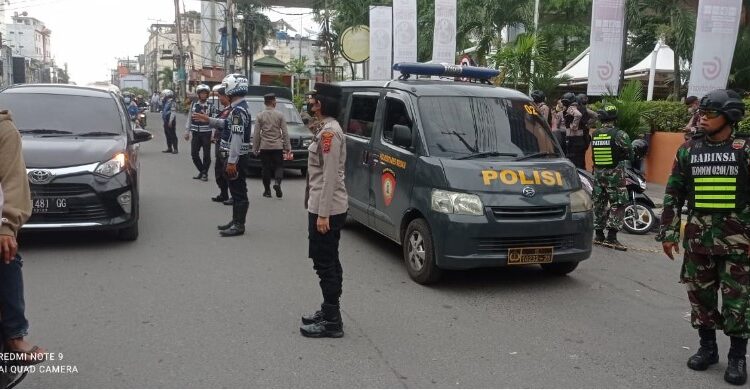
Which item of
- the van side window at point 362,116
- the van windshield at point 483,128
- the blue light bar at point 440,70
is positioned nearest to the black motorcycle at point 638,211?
the blue light bar at point 440,70

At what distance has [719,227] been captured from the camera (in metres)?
4.05

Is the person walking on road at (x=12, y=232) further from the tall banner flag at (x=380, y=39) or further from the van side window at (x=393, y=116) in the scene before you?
the tall banner flag at (x=380, y=39)

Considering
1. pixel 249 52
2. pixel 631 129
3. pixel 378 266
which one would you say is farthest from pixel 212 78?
pixel 378 266

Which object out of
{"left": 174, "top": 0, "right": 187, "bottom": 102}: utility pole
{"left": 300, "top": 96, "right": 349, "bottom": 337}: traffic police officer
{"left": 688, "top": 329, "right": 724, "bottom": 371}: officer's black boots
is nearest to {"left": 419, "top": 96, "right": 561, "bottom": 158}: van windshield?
{"left": 300, "top": 96, "right": 349, "bottom": 337}: traffic police officer

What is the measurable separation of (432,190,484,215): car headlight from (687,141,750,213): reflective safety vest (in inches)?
74.5

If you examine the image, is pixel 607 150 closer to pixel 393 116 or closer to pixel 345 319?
pixel 393 116

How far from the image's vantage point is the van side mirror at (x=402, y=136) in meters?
6.25

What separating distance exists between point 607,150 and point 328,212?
4.52 m

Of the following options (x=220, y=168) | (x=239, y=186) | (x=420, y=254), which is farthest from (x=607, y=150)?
(x=220, y=168)

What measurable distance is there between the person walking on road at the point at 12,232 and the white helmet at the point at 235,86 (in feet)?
16.2

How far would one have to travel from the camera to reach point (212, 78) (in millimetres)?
46781

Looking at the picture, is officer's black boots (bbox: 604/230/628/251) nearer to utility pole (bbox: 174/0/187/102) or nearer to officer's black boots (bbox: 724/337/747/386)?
officer's black boots (bbox: 724/337/747/386)

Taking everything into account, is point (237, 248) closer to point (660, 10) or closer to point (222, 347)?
point (222, 347)

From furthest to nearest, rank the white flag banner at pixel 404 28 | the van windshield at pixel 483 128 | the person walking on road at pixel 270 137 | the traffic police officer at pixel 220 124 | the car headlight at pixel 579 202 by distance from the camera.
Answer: the white flag banner at pixel 404 28
the person walking on road at pixel 270 137
the traffic police officer at pixel 220 124
the van windshield at pixel 483 128
the car headlight at pixel 579 202
